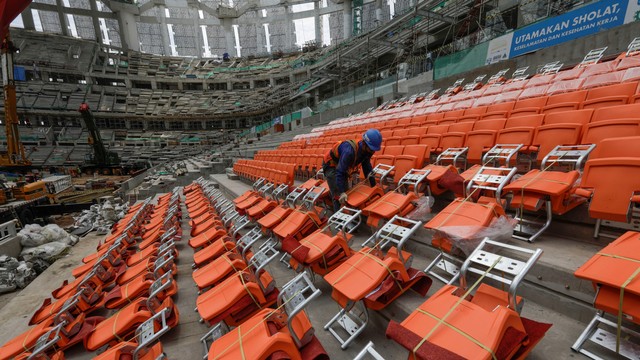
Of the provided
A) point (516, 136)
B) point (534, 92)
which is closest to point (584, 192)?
point (516, 136)

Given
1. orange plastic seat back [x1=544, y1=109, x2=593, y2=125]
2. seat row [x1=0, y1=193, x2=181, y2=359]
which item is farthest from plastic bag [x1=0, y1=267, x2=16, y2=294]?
orange plastic seat back [x1=544, y1=109, x2=593, y2=125]

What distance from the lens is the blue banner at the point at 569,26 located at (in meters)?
7.02

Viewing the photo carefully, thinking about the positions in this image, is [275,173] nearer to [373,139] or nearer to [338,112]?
[373,139]

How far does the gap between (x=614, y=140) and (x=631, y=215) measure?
2.85 ft

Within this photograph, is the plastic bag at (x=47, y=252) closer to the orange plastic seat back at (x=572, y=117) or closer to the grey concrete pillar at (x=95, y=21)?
the orange plastic seat back at (x=572, y=117)

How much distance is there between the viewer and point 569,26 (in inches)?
311

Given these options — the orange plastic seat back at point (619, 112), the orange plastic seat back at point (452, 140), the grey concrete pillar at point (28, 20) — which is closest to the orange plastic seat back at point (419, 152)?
the orange plastic seat back at point (452, 140)

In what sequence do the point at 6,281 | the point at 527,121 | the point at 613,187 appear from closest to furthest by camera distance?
the point at 613,187 → the point at 527,121 → the point at 6,281

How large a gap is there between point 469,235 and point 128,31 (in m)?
63.9

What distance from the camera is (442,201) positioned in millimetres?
3719

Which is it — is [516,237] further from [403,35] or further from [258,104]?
[258,104]

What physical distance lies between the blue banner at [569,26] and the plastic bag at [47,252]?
15.6 m

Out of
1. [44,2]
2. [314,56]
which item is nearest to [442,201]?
[314,56]

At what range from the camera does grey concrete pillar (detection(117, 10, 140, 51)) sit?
46.3 meters
